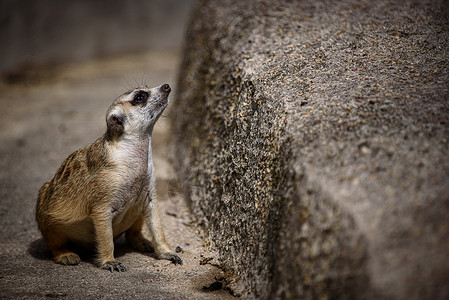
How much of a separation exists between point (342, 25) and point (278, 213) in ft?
8.02

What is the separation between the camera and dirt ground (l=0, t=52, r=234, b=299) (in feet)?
10.5

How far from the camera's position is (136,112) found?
356cm

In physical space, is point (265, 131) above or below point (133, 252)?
above

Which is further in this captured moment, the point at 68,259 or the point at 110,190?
the point at 68,259

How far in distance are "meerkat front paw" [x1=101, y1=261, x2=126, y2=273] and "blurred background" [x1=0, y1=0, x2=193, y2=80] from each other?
26.5ft

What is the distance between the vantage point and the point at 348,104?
299 cm

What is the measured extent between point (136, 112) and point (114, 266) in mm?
1245

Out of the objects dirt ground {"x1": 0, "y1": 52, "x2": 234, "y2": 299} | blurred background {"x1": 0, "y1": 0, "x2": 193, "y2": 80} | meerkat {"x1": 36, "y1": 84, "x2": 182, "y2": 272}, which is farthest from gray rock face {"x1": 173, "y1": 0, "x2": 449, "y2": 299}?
blurred background {"x1": 0, "y1": 0, "x2": 193, "y2": 80}

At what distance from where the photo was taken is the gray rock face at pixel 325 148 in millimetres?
2090

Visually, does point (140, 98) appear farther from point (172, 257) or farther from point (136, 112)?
point (172, 257)

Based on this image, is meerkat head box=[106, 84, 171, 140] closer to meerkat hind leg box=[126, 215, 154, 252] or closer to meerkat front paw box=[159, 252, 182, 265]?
meerkat hind leg box=[126, 215, 154, 252]

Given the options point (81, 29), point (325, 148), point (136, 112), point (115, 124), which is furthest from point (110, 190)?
point (81, 29)

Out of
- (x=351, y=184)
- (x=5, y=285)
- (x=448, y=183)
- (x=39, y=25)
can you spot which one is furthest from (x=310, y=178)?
(x=39, y=25)

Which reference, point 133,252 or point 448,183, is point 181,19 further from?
point 448,183
